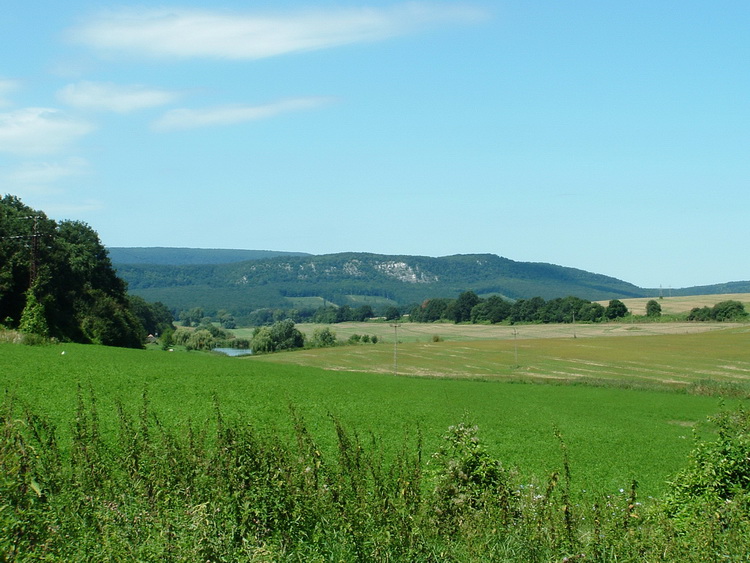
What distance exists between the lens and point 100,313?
63.3 m

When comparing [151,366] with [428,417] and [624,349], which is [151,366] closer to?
[428,417]

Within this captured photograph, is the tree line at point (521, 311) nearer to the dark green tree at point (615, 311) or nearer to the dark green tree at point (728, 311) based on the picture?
the dark green tree at point (615, 311)

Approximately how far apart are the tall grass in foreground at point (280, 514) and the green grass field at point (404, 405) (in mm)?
3624

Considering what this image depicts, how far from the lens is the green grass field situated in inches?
816

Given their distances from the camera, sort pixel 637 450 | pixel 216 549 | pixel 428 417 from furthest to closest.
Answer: pixel 428 417 < pixel 637 450 < pixel 216 549

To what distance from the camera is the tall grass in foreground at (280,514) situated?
5.39 meters

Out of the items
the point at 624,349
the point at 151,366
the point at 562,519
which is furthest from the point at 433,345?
the point at 562,519

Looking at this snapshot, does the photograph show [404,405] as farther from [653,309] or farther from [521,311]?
A: [521,311]

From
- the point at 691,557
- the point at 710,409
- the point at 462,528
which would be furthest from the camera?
the point at 710,409

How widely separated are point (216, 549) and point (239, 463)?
1440 mm

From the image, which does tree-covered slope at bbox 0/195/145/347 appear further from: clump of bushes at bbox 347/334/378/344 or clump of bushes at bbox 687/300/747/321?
clump of bushes at bbox 687/300/747/321

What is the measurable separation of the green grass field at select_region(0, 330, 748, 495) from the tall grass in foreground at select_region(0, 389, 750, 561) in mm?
3624

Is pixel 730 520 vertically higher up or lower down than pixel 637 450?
higher up

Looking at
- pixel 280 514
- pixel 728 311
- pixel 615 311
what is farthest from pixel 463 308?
pixel 280 514
